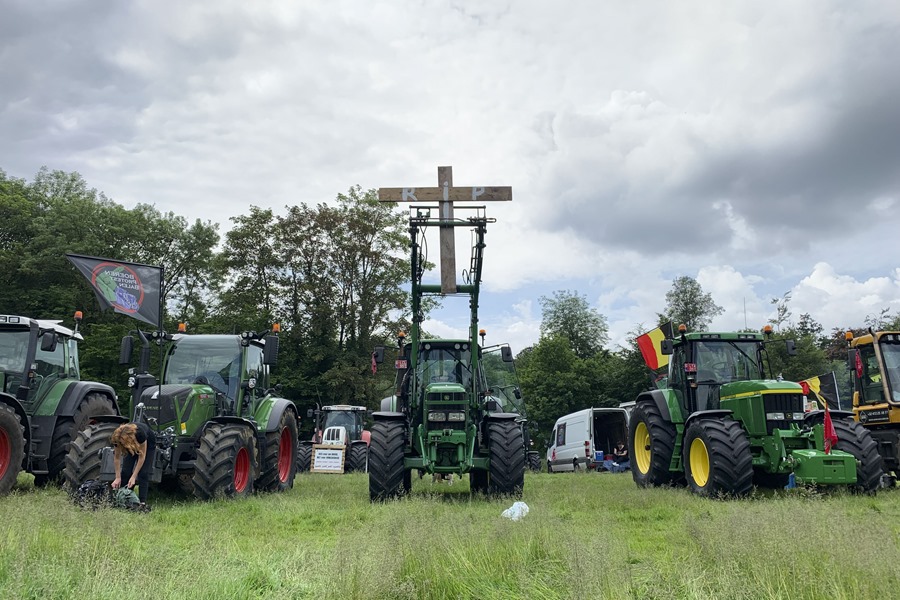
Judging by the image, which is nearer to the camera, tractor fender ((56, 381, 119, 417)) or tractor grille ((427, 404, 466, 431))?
tractor grille ((427, 404, 466, 431))

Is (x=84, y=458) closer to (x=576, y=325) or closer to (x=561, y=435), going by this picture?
(x=561, y=435)

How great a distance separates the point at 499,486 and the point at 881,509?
4.62 meters

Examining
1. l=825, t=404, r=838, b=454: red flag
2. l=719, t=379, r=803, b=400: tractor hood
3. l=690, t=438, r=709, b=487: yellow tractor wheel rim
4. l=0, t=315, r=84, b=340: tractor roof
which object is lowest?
l=690, t=438, r=709, b=487: yellow tractor wheel rim

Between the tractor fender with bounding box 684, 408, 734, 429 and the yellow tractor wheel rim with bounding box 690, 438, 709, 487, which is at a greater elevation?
the tractor fender with bounding box 684, 408, 734, 429

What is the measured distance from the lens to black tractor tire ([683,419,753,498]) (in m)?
9.47

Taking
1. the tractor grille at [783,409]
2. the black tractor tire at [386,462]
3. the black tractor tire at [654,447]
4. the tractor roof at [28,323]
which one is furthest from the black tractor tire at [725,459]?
the tractor roof at [28,323]

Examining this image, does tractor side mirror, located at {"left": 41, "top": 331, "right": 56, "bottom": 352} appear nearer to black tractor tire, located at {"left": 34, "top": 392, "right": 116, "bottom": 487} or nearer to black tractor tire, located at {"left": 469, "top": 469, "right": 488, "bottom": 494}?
black tractor tire, located at {"left": 34, "top": 392, "right": 116, "bottom": 487}

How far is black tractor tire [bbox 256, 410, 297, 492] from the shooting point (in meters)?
11.7

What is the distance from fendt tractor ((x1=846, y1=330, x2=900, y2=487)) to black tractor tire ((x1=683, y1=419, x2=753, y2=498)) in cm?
315

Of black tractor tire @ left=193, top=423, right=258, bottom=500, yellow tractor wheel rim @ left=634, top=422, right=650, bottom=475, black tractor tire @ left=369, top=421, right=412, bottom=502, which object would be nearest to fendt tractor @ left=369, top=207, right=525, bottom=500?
black tractor tire @ left=369, top=421, right=412, bottom=502

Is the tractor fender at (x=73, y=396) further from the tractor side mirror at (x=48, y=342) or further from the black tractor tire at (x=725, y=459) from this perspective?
the black tractor tire at (x=725, y=459)

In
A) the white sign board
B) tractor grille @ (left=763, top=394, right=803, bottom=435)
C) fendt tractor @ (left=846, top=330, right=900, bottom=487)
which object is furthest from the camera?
the white sign board

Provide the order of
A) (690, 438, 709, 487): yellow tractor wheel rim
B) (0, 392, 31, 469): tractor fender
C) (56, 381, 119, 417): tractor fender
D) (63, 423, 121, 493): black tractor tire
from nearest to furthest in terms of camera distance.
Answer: (63, 423, 121, 493): black tractor tire
(0, 392, 31, 469): tractor fender
(690, 438, 709, 487): yellow tractor wheel rim
(56, 381, 119, 417): tractor fender

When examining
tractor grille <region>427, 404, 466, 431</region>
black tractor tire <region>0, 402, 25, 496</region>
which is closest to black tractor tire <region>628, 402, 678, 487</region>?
tractor grille <region>427, 404, 466, 431</region>
